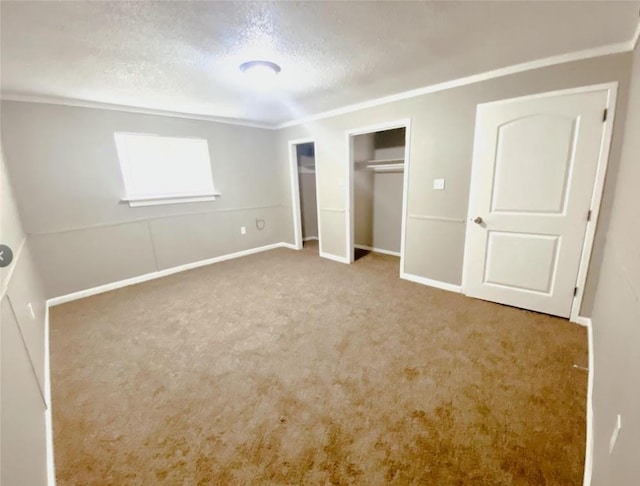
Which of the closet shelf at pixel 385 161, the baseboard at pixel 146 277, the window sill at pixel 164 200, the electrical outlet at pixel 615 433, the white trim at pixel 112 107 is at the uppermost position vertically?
the white trim at pixel 112 107

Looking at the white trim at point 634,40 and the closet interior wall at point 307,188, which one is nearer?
the white trim at point 634,40

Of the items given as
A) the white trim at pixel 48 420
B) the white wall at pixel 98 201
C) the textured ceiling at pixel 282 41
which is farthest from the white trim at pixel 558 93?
the white trim at pixel 48 420

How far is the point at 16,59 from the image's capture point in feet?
6.27

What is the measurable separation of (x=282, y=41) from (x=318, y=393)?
7.68 feet

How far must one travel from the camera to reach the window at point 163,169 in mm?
3406

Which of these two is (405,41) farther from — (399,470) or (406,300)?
(399,470)

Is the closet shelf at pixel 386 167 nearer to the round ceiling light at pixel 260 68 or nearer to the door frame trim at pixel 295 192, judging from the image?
the door frame trim at pixel 295 192

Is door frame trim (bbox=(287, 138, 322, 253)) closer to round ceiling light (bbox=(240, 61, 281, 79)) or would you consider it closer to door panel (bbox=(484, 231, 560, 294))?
round ceiling light (bbox=(240, 61, 281, 79))

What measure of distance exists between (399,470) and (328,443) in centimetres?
35

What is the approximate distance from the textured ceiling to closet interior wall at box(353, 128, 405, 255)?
1562 mm

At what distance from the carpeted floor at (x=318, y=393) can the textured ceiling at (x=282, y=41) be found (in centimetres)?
222

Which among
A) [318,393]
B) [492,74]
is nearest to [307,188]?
[492,74]

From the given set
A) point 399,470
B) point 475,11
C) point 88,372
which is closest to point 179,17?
point 475,11

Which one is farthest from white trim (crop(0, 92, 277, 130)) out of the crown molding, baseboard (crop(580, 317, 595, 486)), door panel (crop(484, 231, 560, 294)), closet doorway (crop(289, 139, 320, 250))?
baseboard (crop(580, 317, 595, 486))
